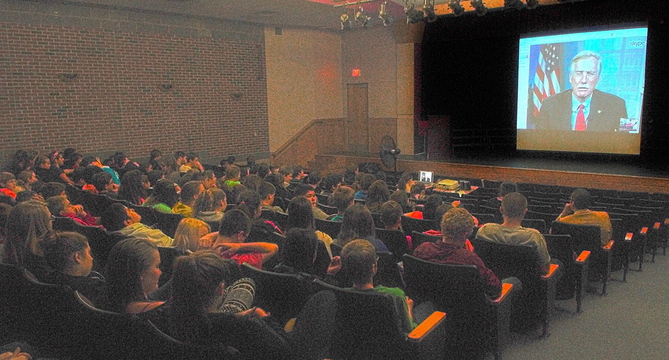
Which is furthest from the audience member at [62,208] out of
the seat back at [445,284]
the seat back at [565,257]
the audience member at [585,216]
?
the audience member at [585,216]

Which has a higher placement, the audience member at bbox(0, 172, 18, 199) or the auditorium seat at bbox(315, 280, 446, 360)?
the audience member at bbox(0, 172, 18, 199)

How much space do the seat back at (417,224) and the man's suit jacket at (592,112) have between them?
27.4 ft

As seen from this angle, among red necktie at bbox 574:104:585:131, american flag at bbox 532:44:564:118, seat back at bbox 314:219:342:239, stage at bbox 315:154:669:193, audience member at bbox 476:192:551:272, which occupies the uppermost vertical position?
american flag at bbox 532:44:564:118

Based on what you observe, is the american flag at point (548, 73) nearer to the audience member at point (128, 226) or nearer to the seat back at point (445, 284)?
the seat back at point (445, 284)

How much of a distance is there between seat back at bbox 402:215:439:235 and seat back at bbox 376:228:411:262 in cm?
63

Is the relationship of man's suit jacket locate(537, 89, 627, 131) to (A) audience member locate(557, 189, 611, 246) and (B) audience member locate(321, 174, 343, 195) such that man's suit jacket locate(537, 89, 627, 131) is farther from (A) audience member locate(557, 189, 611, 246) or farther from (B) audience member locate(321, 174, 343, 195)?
(A) audience member locate(557, 189, 611, 246)

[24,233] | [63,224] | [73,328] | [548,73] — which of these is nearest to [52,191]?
[63,224]

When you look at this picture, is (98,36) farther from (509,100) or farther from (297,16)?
(509,100)

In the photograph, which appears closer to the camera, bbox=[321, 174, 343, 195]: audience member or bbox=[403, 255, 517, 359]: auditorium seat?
bbox=[403, 255, 517, 359]: auditorium seat

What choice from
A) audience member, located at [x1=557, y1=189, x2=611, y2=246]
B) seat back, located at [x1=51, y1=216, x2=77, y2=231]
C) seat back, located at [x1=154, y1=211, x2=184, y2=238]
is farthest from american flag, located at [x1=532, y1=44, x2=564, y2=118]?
seat back, located at [x1=51, y1=216, x2=77, y2=231]

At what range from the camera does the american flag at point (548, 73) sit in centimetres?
1129

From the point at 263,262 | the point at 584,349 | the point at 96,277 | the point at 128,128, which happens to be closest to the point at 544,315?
the point at 584,349

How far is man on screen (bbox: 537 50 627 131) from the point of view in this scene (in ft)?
35.4

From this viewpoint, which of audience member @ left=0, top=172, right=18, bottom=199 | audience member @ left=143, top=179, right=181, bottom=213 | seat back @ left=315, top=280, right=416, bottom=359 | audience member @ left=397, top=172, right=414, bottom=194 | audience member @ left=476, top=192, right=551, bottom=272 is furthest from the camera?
audience member @ left=397, top=172, right=414, bottom=194
